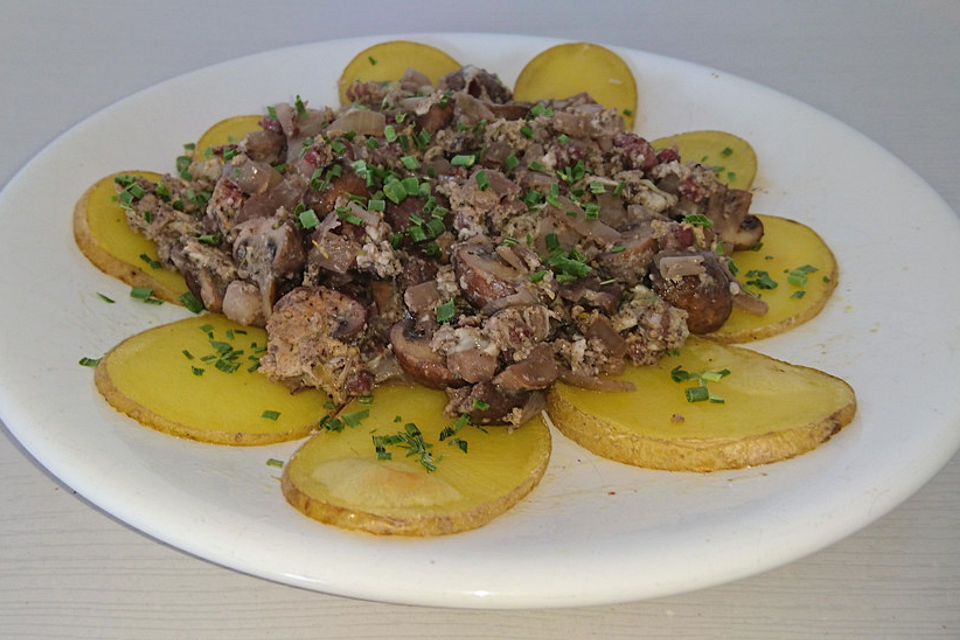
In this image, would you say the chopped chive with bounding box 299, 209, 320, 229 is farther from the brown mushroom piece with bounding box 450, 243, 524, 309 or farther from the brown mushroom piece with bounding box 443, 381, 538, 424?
the brown mushroom piece with bounding box 443, 381, 538, 424

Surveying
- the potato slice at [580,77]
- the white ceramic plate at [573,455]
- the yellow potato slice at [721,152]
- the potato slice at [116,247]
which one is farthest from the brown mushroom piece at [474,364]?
the potato slice at [580,77]

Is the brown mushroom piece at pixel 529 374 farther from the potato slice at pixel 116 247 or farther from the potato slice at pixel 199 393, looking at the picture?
the potato slice at pixel 116 247

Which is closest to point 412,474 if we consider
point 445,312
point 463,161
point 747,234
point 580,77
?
point 445,312

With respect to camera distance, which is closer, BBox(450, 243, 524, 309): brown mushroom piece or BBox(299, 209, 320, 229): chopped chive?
BBox(450, 243, 524, 309): brown mushroom piece

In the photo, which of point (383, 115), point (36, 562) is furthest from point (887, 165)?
point (36, 562)

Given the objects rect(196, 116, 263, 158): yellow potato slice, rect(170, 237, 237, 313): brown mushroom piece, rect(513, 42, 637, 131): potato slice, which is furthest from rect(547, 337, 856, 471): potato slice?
rect(196, 116, 263, 158): yellow potato slice

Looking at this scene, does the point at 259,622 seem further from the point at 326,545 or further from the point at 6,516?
the point at 6,516

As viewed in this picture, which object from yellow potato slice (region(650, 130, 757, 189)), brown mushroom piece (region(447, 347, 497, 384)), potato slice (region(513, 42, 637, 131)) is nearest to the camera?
brown mushroom piece (region(447, 347, 497, 384))
